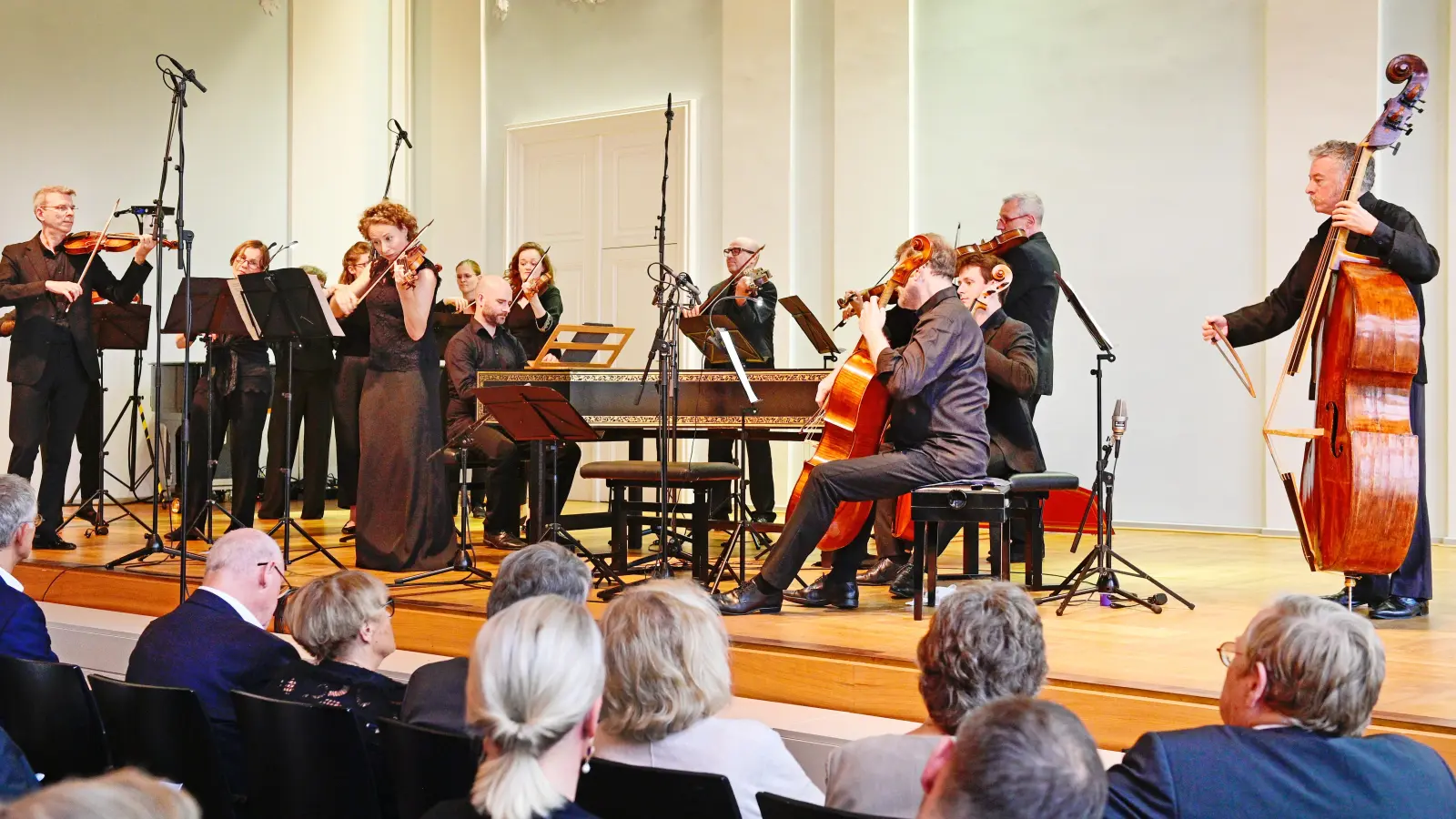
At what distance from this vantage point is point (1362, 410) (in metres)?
4.46

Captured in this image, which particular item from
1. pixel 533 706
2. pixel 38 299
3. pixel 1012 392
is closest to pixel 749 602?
pixel 1012 392

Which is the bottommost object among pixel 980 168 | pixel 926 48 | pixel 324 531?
pixel 324 531

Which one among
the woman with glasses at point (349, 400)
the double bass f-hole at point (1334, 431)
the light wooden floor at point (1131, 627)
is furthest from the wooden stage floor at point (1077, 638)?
the woman with glasses at point (349, 400)

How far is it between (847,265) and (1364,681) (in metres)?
7.46

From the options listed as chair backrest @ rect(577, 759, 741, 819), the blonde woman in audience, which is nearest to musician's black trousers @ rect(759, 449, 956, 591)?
the blonde woman in audience

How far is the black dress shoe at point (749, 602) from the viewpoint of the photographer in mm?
5008

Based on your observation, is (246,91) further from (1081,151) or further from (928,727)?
(928,727)

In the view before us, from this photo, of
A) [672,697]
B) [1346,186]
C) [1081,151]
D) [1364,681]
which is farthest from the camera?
[1081,151]

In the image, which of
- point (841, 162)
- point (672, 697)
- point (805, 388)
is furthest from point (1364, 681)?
point (841, 162)

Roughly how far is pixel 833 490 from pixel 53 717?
8.70 feet

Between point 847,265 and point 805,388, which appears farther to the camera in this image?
point 847,265

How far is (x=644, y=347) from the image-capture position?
10.5m

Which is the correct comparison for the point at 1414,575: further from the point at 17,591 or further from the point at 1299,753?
the point at 17,591

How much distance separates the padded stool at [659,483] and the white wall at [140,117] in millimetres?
5645
